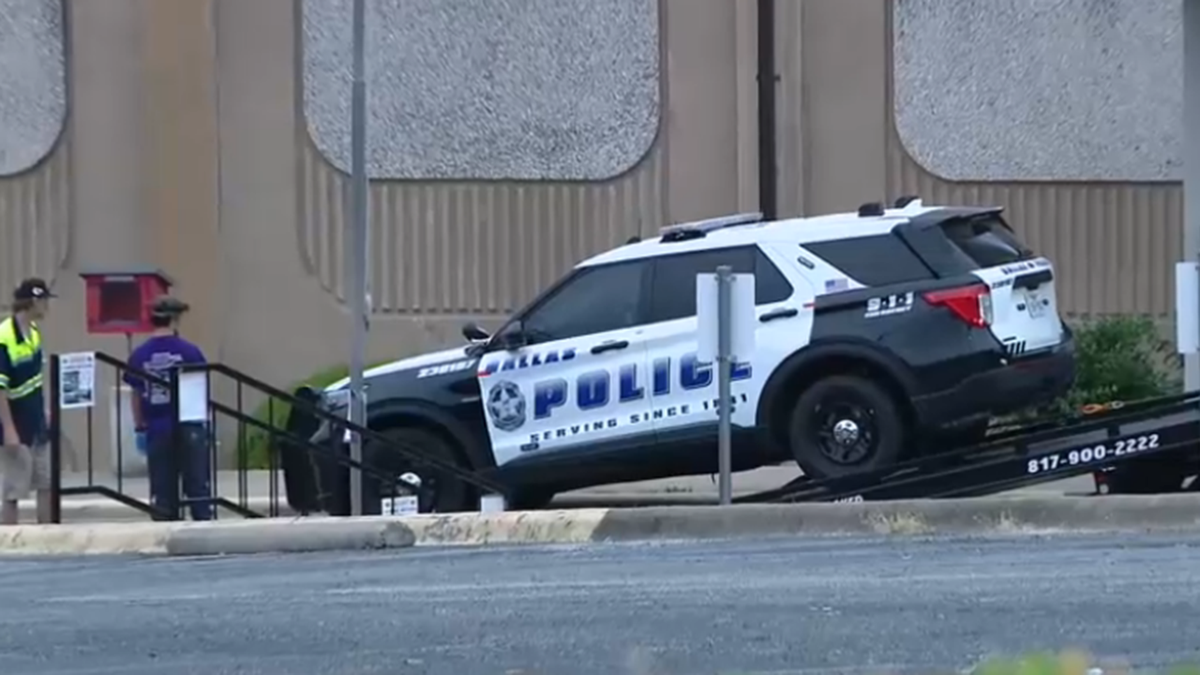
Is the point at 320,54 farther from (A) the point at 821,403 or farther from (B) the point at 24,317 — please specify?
(A) the point at 821,403

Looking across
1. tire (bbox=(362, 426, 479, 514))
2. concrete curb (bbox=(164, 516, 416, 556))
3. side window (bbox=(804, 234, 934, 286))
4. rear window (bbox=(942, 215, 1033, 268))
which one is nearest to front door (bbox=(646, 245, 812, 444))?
side window (bbox=(804, 234, 934, 286))

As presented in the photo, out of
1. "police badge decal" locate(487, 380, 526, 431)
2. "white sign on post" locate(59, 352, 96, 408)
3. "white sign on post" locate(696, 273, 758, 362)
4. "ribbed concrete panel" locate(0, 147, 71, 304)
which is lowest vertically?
"police badge decal" locate(487, 380, 526, 431)

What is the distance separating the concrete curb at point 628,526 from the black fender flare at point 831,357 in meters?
1.36

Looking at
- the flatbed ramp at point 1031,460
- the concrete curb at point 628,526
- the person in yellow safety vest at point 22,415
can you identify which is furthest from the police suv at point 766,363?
the person in yellow safety vest at point 22,415

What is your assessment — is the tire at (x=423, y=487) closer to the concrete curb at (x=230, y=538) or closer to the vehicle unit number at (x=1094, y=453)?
the concrete curb at (x=230, y=538)

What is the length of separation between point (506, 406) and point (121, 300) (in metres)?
4.77

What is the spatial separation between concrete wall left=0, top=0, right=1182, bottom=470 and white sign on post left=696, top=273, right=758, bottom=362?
8006 mm

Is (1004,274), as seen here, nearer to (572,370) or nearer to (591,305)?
(591,305)

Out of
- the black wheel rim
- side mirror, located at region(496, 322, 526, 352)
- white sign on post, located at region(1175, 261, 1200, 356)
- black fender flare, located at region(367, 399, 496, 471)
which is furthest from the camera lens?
black fender flare, located at region(367, 399, 496, 471)

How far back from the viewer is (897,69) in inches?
832

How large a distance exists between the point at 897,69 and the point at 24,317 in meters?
9.46

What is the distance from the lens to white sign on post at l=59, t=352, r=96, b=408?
14.5 m

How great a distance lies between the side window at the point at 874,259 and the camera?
1430 cm

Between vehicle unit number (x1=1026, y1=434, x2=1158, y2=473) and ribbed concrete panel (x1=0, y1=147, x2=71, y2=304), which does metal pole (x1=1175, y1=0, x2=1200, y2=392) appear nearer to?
vehicle unit number (x1=1026, y1=434, x2=1158, y2=473)
